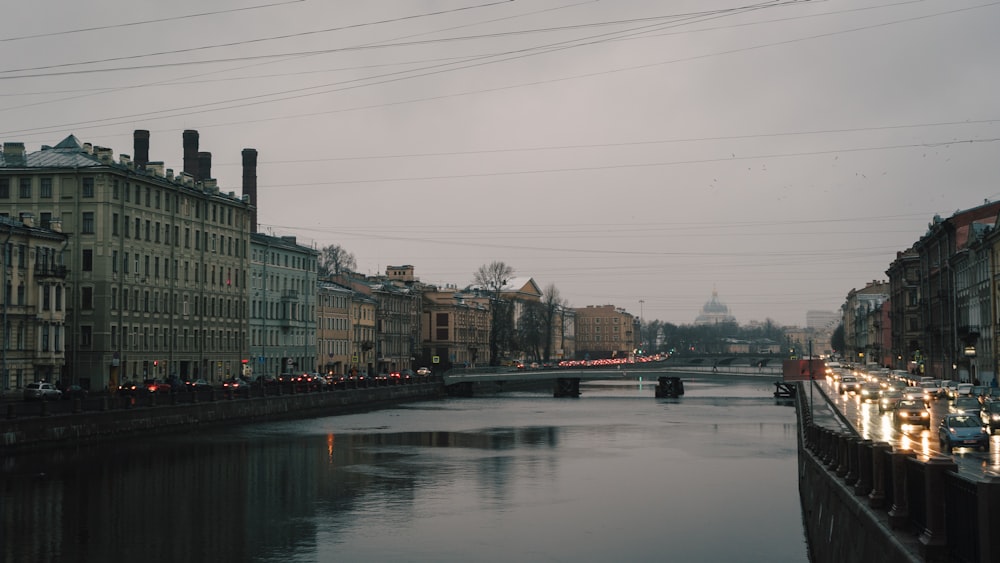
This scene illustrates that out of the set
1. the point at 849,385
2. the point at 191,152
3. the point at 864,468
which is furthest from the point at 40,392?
the point at 849,385

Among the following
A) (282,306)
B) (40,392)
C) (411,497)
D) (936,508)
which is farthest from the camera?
(282,306)

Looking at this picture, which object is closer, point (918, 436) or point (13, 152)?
point (918, 436)

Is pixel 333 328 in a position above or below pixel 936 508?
above

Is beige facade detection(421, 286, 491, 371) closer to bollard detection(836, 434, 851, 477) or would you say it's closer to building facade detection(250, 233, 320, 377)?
building facade detection(250, 233, 320, 377)

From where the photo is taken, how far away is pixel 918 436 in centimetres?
4850

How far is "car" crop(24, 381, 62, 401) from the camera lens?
6962 cm

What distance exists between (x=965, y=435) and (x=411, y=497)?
20.2m

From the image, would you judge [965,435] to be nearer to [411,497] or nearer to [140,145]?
[411,497]

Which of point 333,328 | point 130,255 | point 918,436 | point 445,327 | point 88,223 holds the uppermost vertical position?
point 88,223

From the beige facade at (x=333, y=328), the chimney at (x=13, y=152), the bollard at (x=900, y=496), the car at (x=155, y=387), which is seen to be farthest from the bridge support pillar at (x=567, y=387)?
the bollard at (x=900, y=496)

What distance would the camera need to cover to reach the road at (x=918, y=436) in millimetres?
34000

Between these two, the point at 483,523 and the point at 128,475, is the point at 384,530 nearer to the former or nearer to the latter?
the point at 483,523

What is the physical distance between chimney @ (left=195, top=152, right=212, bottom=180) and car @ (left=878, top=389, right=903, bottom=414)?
2662 inches

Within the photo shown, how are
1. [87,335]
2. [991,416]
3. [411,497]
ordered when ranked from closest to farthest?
[411,497], [991,416], [87,335]
